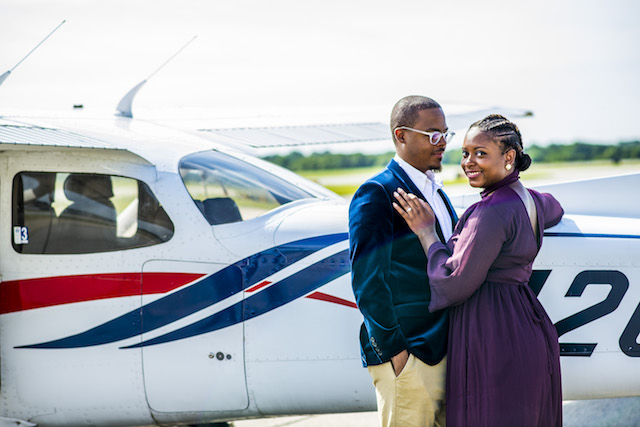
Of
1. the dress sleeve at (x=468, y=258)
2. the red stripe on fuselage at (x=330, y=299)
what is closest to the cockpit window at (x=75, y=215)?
the red stripe on fuselage at (x=330, y=299)

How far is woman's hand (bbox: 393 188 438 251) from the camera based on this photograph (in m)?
2.69

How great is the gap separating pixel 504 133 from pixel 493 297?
66 cm

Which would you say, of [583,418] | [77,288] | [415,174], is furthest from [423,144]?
[583,418]

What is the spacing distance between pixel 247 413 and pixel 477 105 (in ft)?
14.9

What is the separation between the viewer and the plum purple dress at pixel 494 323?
257cm

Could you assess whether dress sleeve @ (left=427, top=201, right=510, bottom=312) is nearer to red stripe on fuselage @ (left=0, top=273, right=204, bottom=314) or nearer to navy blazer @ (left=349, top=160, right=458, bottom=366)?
navy blazer @ (left=349, top=160, right=458, bottom=366)

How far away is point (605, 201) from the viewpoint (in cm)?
419

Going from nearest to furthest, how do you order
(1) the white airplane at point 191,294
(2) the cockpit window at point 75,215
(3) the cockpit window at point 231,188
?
(1) the white airplane at point 191,294
(2) the cockpit window at point 75,215
(3) the cockpit window at point 231,188

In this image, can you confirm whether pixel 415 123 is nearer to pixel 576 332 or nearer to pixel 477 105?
pixel 576 332

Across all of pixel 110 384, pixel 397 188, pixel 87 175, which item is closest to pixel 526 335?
pixel 397 188

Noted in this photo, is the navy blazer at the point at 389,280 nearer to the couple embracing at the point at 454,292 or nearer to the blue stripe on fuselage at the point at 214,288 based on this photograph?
the couple embracing at the point at 454,292

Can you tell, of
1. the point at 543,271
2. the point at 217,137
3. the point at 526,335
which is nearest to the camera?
the point at 526,335

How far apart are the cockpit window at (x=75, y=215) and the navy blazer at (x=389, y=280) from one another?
1.67 meters

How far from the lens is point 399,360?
2.66 m
